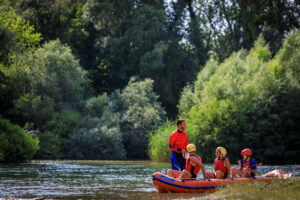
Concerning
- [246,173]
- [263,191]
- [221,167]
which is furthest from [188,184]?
[263,191]

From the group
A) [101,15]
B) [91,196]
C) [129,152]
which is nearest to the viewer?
[91,196]

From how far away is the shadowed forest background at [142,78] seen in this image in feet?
114

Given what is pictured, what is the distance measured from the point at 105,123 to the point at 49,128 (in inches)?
206

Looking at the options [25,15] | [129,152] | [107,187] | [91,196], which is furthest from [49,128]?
[91,196]

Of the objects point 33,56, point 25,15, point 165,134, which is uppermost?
point 25,15

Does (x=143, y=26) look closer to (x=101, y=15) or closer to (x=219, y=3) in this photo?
(x=101, y=15)

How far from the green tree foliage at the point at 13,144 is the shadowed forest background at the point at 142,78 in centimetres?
8

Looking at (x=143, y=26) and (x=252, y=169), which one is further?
(x=143, y=26)

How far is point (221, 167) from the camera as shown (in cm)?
1444

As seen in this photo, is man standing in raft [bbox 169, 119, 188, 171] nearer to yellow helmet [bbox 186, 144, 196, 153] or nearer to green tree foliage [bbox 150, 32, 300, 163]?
yellow helmet [bbox 186, 144, 196, 153]

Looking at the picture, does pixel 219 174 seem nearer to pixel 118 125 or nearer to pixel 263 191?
pixel 263 191

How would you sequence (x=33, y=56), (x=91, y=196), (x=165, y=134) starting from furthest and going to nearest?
(x=33, y=56) < (x=165, y=134) < (x=91, y=196)

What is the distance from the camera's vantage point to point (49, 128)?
36.5 meters

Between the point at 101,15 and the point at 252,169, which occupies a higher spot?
the point at 101,15
